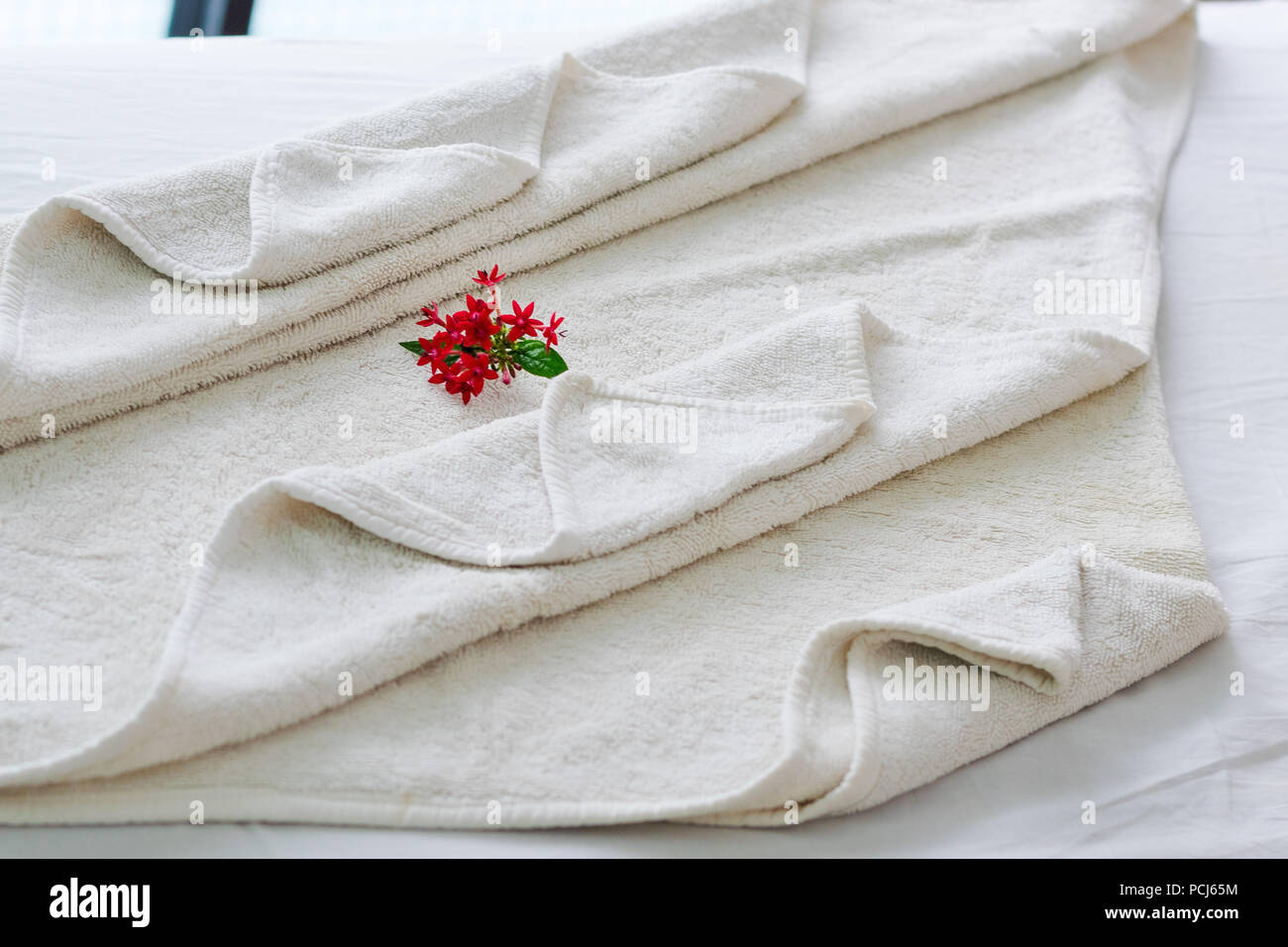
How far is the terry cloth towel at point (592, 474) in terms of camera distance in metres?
0.83

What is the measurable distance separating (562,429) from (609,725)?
0.81 ft

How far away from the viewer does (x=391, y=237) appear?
45.4 inches

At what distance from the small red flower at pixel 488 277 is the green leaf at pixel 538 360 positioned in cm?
9

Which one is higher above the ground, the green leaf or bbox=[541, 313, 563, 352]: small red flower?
bbox=[541, 313, 563, 352]: small red flower

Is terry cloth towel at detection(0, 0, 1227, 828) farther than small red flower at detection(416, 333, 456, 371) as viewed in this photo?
No

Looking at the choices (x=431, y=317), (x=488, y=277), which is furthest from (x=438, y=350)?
(x=488, y=277)

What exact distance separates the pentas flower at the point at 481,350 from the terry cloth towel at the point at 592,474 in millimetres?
32

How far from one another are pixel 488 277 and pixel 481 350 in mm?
153

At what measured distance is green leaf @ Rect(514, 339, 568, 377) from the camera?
1.07m

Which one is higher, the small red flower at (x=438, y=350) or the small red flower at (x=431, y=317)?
the small red flower at (x=431, y=317)

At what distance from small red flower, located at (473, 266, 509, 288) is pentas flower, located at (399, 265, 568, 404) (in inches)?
2.4

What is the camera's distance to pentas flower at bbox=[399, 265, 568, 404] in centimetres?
106

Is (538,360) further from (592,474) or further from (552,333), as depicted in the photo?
(592,474)

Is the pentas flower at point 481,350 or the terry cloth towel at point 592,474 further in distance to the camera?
the pentas flower at point 481,350
